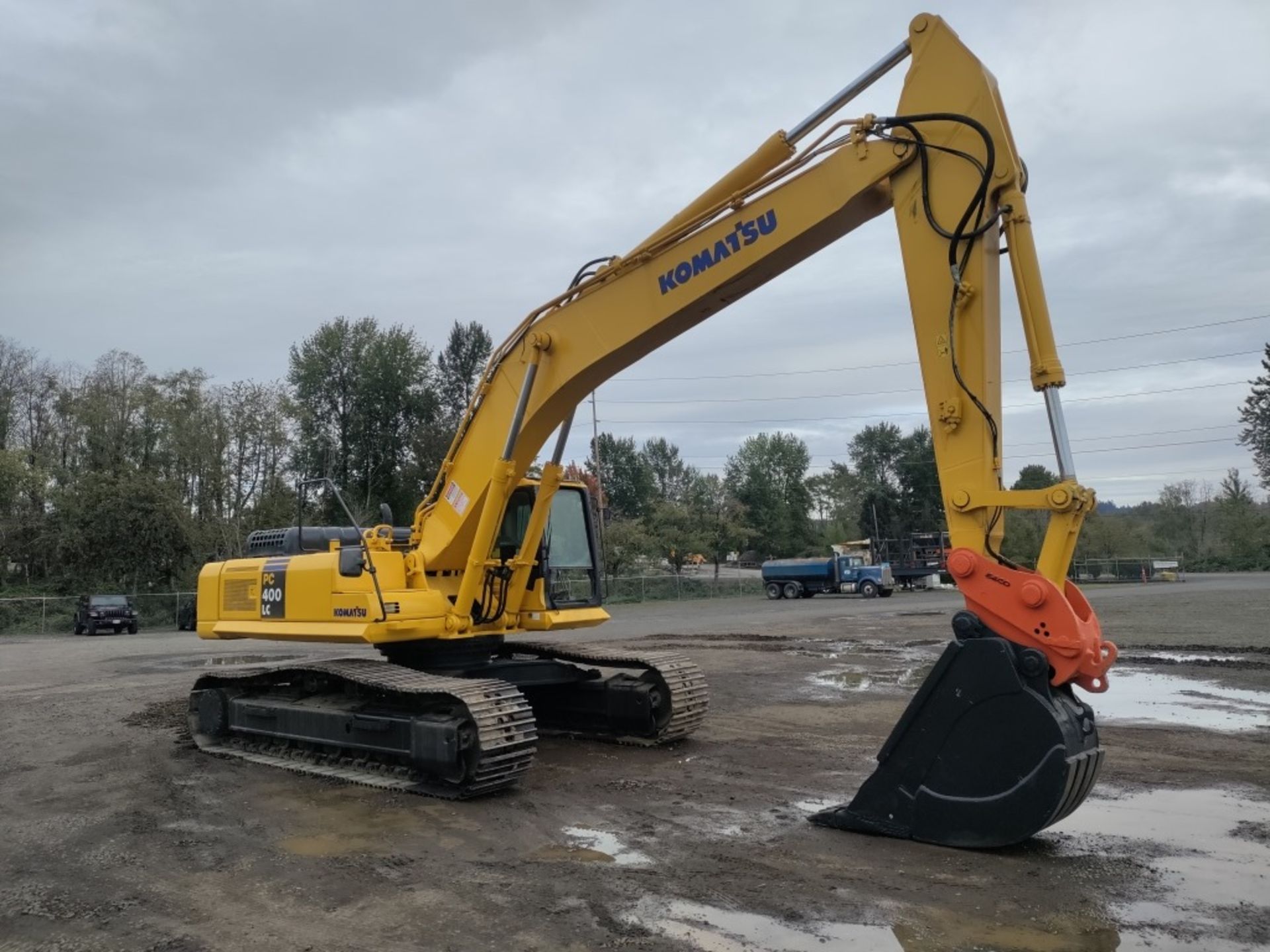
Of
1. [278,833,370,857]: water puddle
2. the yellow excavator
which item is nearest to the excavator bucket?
the yellow excavator

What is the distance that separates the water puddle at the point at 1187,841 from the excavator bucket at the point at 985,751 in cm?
62

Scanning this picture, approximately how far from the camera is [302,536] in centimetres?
934

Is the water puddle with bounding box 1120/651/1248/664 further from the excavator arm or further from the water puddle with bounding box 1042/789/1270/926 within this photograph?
the excavator arm

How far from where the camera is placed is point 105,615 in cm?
3253

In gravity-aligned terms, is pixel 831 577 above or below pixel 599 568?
below

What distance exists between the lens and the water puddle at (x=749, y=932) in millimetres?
4301

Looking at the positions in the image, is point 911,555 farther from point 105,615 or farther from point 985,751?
point 985,751

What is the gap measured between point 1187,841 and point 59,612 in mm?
38284

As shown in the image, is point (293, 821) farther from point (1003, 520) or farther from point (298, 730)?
point (1003, 520)

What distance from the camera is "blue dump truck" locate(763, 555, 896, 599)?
43.5 m

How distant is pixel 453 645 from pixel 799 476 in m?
86.0

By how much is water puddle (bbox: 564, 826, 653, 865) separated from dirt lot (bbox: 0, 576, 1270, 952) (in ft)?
0.05

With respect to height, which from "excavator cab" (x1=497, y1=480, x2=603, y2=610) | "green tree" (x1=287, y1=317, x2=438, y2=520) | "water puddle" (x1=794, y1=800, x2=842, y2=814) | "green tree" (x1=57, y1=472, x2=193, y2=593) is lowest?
"water puddle" (x1=794, y1=800, x2=842, y2=814)

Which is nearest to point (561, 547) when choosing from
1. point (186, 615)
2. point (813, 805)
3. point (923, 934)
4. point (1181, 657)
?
point (813, 805)
